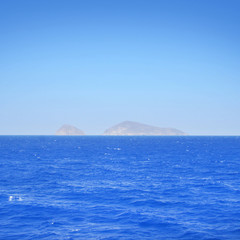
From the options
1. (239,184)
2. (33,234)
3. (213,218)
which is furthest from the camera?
(239,184)

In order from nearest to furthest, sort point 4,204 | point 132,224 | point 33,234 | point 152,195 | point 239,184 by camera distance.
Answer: point 33,234 → point 132,224 → point 4,204 → point 152,195 → point 239,184

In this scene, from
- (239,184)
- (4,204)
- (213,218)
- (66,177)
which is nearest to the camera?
(213,218)

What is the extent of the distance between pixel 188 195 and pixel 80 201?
43.8 feet

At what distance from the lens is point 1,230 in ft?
75.7

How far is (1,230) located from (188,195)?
72.0 ft

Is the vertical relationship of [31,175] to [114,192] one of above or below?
above

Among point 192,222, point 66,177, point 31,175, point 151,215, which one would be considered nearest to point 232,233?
point 192,222

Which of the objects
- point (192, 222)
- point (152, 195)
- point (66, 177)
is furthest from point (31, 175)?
point (192, 222)

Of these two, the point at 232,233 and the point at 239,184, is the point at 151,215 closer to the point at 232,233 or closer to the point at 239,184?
the point at 232,233

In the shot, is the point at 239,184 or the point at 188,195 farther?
the point at 239,184

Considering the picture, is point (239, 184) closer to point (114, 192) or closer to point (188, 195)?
point (188, 195)

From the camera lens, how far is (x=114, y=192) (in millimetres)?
37125

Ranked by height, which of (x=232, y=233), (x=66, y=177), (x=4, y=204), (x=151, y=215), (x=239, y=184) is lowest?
(x=232, y=233)

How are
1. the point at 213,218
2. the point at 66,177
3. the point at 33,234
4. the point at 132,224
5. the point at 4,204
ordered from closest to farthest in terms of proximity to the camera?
1. the point at 33,234
2. the point at 132,224
3. the point at 213,218
4. the point at 4,204
5. the point at 66,177
